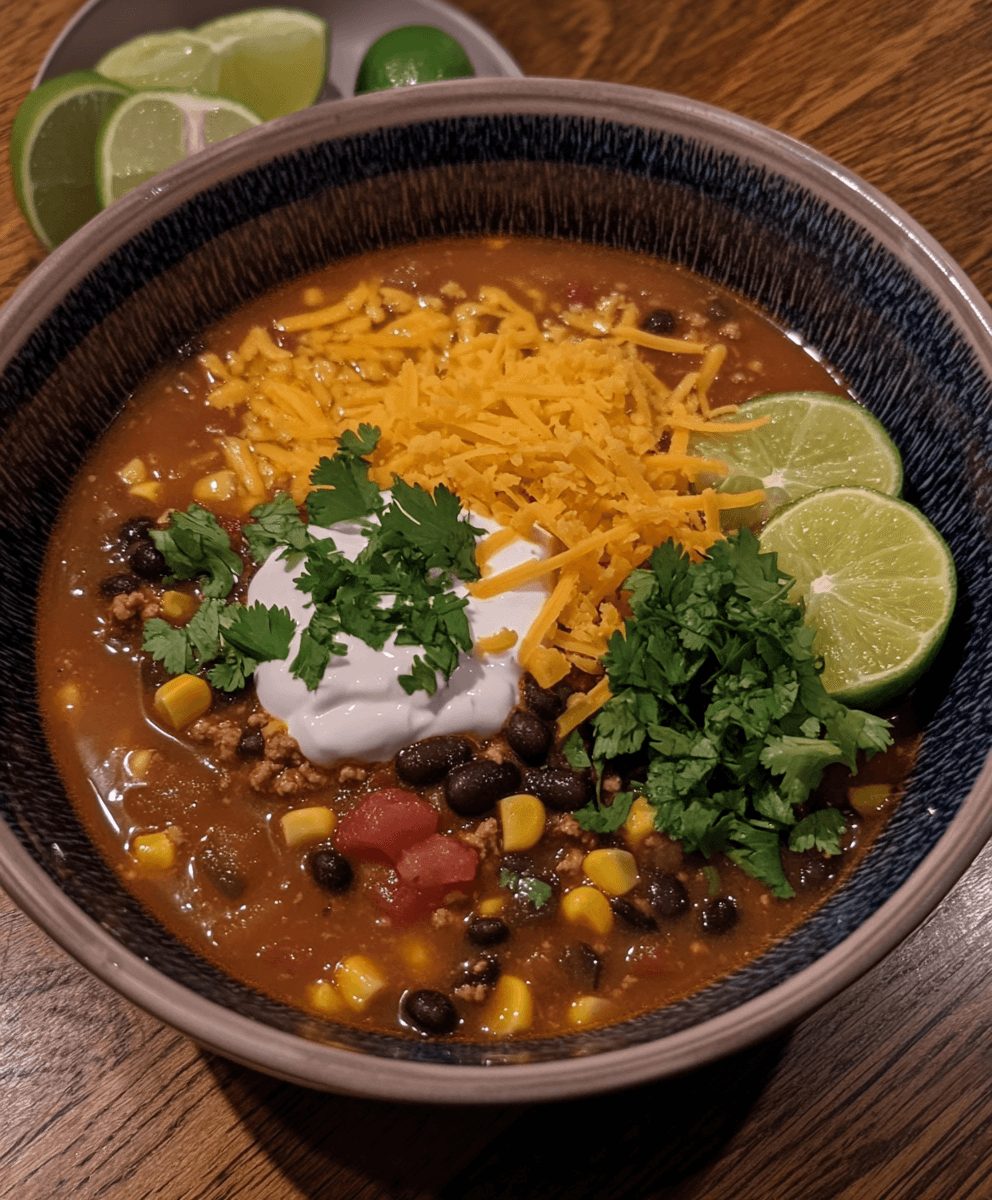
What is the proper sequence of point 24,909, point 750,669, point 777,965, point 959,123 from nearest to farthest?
point 24,909, point 777,965, point 750,669, point 959,123

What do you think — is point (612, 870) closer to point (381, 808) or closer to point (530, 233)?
point (381, 808)

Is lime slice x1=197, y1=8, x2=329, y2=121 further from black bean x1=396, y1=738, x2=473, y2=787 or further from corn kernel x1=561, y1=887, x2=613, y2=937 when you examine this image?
corn kernel x1=561, y1=887, x2=613, y2=937

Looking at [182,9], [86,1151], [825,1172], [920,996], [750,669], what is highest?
[182,9]

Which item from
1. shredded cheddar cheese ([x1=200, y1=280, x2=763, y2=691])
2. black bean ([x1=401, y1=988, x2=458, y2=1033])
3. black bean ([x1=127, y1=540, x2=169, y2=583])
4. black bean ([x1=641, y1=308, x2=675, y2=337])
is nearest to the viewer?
black bean ([x1=401, y1=988, x2=458, y2=1033])

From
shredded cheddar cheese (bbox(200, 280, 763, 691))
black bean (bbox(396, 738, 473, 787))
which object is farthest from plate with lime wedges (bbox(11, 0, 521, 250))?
black bean (bbox(396, 738, 473, 787))

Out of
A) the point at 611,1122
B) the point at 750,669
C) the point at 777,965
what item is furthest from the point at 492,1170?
the point at 750,669

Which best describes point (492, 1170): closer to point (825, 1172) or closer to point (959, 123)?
point (825, 1172)

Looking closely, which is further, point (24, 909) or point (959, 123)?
point (959, 123)

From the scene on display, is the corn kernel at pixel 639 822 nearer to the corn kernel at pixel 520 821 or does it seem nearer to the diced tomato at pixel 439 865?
the corn kernel at pixel 520 821
